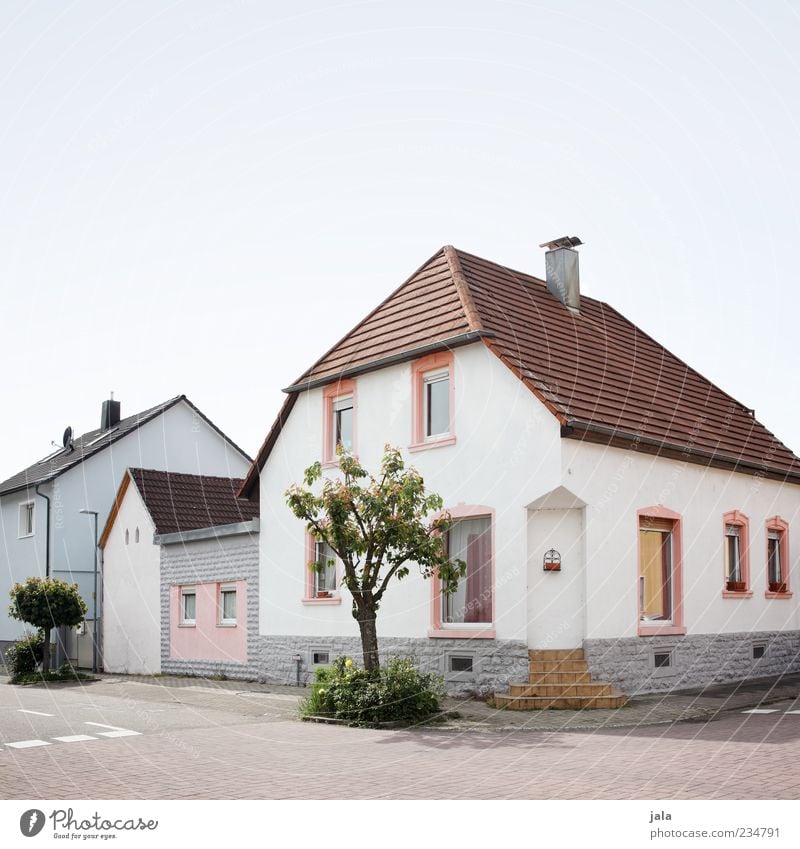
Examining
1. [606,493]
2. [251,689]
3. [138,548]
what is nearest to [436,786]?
[606,493]

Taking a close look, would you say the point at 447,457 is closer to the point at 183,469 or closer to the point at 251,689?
the point at 251,689

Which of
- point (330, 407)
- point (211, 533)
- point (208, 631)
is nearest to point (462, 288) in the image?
point (330, 407)

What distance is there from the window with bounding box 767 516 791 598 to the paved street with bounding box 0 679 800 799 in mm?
6429

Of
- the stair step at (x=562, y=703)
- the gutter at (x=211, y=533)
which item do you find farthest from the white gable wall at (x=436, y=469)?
the stair step at (x=562, y=703)

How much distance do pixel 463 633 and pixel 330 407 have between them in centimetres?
616

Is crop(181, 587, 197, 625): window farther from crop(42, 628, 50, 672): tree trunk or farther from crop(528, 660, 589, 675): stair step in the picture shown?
crop(528, 660, 589, 675): stair step

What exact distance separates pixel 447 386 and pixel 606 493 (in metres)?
3.68

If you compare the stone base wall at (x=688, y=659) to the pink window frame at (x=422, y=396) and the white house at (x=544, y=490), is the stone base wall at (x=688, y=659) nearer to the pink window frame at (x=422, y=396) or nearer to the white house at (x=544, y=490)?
the white house at (x=544, y=490)

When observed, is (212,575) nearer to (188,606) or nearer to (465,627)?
(188,606)

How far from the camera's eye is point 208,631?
2484 cm

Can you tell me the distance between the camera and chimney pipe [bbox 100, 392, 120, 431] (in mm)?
40062

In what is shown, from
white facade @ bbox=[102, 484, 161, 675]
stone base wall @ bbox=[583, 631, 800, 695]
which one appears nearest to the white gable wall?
stone base wall @ bbox=[583, 631, 800, 695]

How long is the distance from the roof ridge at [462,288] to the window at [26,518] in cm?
2046

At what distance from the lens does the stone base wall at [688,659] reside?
17.0 metres
